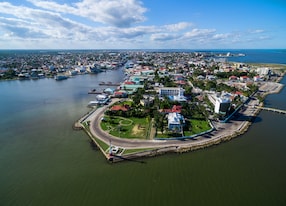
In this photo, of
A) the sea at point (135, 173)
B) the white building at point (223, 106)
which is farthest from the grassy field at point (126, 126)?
the white building at point (223, 106)

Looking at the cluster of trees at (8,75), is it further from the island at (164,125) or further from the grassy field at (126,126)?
the grassy field at (126,126)

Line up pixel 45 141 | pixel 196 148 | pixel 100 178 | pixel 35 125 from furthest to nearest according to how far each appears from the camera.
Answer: pixel 35 125 → pixel 45 141 → pixel 196 148 → pixel 100 178

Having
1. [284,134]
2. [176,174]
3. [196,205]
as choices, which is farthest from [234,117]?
[196,205]

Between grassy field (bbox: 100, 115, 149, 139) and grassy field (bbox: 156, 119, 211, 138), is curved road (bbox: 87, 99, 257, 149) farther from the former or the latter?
grassy field (bbox: 156, 119, 211, 138)

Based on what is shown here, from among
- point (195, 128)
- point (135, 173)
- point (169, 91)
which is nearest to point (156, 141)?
point (135, 173)

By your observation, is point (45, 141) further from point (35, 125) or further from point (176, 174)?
point (176, 174)

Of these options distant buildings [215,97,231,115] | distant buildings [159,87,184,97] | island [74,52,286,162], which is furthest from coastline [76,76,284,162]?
distant buildings [159,87,184,97]
